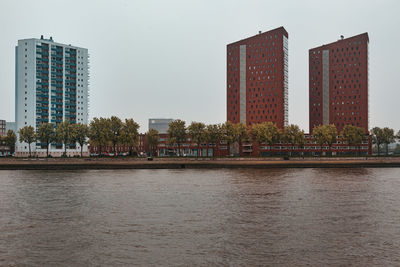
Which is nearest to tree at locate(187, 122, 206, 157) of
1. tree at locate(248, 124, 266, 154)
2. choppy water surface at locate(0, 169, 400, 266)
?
tree at locate(248, 124, 266, 154)

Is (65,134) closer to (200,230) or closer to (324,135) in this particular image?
(324,135)

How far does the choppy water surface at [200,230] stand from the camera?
19344 mm

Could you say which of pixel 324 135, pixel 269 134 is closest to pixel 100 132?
pixel 269 134

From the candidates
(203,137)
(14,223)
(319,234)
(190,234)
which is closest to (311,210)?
(319,234)

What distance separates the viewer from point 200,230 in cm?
2606

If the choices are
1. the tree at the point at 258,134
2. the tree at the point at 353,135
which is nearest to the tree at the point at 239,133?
the tree at the point at 258,134

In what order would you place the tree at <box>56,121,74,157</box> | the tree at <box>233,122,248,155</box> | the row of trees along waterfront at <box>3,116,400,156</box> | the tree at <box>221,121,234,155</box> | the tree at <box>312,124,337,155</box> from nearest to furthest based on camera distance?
the row of trees along waterfront at <box>3,116,400,156</box>
the tree at <box>221,121,234,155</box>
the tree at <box>233,122,248,155</box>
the tree at <box>56,121,74,157</box>
the tree at <box>312,124,337,155</box>

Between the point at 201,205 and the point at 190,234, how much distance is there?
13.2 meters

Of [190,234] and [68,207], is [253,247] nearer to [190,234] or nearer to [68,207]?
[190,234]

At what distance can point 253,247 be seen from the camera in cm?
2133

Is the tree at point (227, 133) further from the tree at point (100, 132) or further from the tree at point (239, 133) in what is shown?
the tree at point (100, 132)

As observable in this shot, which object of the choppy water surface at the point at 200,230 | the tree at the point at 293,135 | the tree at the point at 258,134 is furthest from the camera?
the tree at the point at 293,135

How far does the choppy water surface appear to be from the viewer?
63.5ft

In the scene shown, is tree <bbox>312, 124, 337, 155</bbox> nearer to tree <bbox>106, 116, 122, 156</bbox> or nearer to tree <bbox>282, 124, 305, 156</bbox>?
tree <bbox>282, 124, 305, 156</bbox>
